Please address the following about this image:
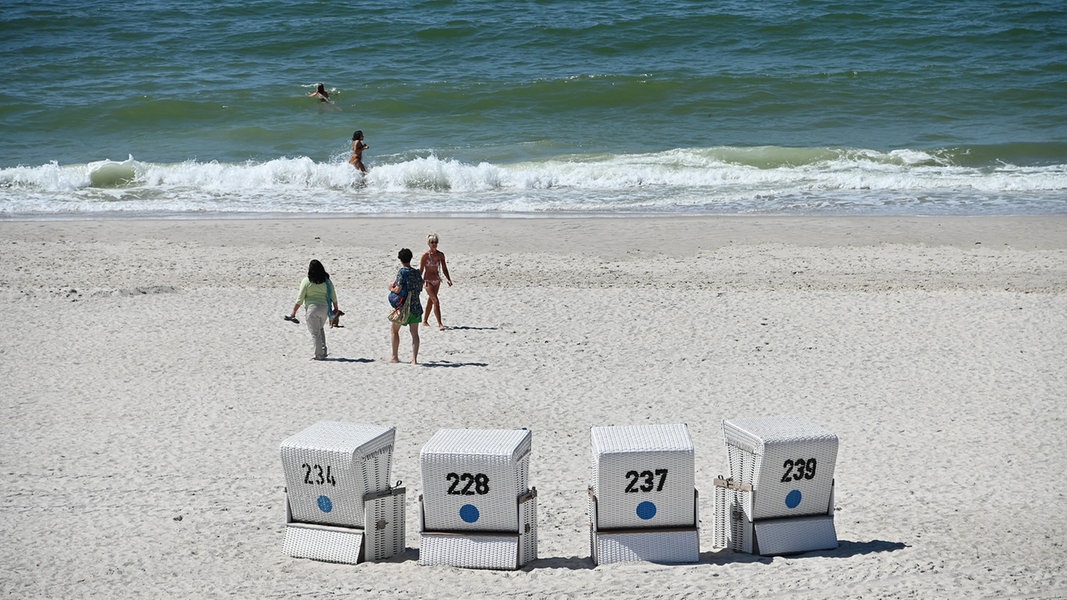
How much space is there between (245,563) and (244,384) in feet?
12.6

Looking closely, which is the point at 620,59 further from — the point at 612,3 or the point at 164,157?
the point at 164,157

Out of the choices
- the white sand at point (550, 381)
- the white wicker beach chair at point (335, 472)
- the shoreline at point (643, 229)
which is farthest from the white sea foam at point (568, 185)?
→ the white wicker beach chair at point (335, 472)

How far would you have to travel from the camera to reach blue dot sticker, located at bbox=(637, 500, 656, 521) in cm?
673

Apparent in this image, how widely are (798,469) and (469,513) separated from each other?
6.68ft

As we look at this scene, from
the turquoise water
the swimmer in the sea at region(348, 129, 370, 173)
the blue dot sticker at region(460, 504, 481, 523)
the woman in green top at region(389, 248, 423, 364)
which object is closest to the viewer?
the blue dot sticker at region(460, 504, 481, 523)

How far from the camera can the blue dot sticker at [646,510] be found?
6.73 metres

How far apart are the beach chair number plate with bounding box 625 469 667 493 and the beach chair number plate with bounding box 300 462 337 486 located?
182 cm

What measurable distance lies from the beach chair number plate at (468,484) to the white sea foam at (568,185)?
1244 centimetres

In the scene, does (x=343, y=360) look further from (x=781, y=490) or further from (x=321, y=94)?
(x=321, y=94)

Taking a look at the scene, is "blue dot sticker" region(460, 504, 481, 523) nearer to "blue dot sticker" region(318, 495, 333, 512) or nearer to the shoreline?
"blue dot sticker" region(318, 495, 333, 512)

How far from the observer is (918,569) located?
649 cm

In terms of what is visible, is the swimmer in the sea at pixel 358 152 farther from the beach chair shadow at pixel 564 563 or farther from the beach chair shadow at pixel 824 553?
the beach chair shadow at pixel 824 553

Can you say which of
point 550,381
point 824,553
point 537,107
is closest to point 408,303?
point 550,381

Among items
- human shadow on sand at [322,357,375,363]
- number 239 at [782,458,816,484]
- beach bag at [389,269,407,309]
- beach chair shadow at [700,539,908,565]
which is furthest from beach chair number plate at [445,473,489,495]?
human shadow on sand at [322,357,375,363]
